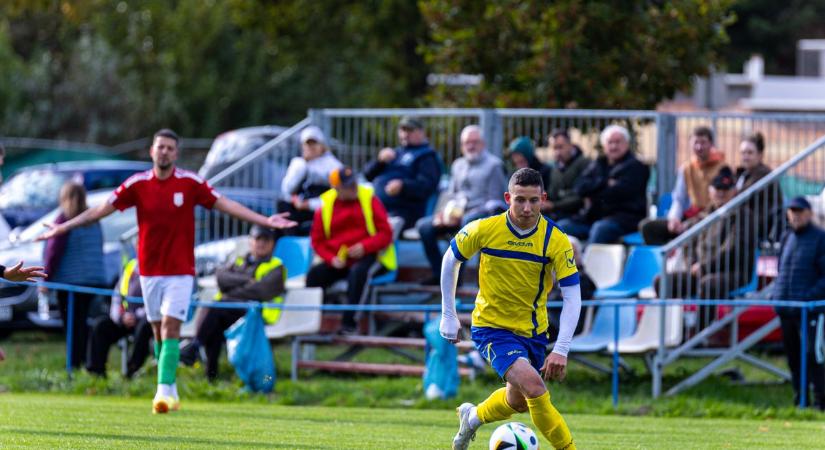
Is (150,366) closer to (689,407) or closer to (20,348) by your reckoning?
(20,348)

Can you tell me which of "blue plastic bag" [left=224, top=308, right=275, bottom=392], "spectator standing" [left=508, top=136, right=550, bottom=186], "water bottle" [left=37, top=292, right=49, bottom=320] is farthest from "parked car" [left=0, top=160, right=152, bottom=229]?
"spectator standing" [left=508, top=136, right=550, bottom=186]

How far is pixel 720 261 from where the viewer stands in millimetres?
16172

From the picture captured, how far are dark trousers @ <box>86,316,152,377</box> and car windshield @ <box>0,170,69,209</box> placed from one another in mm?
7091

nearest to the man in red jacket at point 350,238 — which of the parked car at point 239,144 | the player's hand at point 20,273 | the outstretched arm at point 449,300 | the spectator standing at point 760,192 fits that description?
the spectator standing at point 760,192

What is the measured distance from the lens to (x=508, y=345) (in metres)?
10.3

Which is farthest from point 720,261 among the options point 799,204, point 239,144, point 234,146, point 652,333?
point 234,146

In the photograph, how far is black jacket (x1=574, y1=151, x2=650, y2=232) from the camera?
17.1 meters

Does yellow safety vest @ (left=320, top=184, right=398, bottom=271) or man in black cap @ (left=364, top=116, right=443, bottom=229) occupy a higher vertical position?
man in black cap @ (left=364, top=116, right=443, bottom=229)

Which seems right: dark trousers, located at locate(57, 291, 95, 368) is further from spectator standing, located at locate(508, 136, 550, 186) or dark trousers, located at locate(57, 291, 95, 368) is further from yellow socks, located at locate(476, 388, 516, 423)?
yellow socks, located at locate(476, 388, 516, 423)

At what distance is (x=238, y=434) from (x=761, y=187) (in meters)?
6.65

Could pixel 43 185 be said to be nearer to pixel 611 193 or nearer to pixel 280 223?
pixel 611 193

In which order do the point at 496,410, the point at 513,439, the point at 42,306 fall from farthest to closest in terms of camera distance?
the point at 42,306 < the point at 496,410 < the point at 513,439

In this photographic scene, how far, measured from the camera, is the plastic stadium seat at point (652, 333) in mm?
15945

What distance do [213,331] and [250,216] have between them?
3355mm
